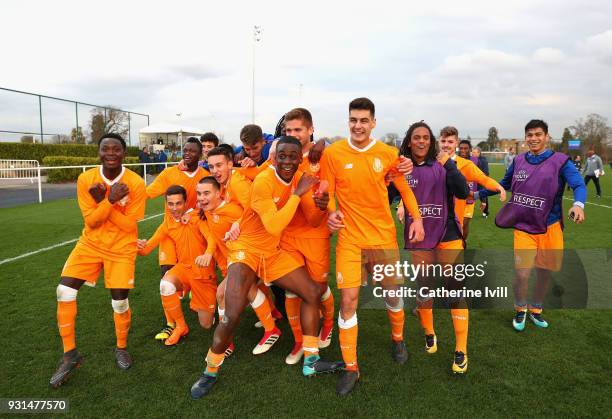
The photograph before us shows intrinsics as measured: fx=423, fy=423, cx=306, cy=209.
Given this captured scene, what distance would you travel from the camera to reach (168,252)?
14.7ft

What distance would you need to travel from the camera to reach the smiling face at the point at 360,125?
3.43 metres

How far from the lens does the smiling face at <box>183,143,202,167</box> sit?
4520mm

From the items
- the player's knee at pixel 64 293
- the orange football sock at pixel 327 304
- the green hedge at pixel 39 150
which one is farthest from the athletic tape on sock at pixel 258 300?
the green hedge at pixel 39 150

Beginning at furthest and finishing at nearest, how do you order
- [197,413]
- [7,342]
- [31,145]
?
[31,145]
[7,342]
[197,413]

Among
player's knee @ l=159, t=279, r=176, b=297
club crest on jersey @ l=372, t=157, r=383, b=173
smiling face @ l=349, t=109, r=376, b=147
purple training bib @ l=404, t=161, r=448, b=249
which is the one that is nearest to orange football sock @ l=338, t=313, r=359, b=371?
purple training bib @ l=404, t=161, r=448, b=249

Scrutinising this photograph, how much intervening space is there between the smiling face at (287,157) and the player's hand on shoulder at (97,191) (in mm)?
1420

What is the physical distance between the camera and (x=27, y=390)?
3256 millimetres

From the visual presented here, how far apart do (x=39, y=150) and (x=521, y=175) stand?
27.2 m

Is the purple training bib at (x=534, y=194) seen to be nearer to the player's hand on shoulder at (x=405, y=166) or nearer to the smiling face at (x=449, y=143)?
the smiling face at (x=449, y=143)

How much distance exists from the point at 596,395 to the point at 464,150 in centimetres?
576

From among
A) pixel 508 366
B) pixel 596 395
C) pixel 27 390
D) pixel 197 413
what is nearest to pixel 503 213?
pixel 508 366

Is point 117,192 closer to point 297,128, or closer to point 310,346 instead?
point 297,128

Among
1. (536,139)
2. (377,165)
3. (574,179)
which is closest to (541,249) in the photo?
(574,179)

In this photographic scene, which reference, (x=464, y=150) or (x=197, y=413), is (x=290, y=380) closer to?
(x=197, y=413)
